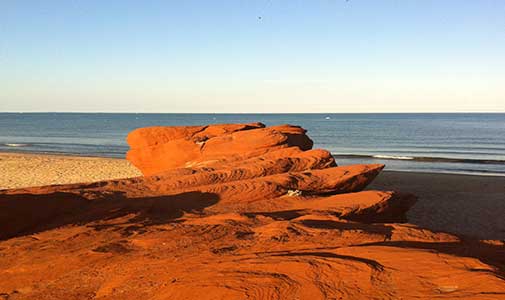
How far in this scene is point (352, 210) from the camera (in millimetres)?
9117

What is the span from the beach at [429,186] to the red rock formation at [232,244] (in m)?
4.47

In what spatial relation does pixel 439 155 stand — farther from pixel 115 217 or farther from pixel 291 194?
pixel 115 217

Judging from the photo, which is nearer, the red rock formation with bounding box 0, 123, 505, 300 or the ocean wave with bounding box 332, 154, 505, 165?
the red rock formation with bounding box 0, 123, 505, 300

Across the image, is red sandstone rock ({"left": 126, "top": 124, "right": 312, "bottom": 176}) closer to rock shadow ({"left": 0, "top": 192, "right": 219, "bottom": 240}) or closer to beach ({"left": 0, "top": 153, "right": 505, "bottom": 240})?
beach ({"left": 0, "top": 153, "right": 505, "bottom": 240})

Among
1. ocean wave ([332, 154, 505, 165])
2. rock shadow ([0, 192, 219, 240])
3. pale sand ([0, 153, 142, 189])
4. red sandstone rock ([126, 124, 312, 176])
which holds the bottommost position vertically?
pale sand ([0, 153, 142, 189])

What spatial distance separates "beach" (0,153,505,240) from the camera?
599 inches

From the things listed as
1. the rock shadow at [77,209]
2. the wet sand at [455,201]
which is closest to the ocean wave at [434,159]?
the wet sand at [455,201]

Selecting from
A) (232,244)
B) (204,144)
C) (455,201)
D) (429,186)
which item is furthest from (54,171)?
(232,244)

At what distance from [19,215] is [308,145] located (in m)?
12.0

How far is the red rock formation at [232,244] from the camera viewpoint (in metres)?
4.30

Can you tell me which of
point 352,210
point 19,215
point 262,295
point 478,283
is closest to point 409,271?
point 478,283

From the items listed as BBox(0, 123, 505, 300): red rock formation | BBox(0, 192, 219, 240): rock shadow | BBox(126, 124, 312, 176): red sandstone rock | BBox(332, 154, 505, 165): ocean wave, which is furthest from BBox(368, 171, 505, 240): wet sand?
BBox(332, 154, 505, 165): ocean wave

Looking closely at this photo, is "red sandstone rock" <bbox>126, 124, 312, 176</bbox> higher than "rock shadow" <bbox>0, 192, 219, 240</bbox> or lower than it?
higher

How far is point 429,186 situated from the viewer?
22047 mm
